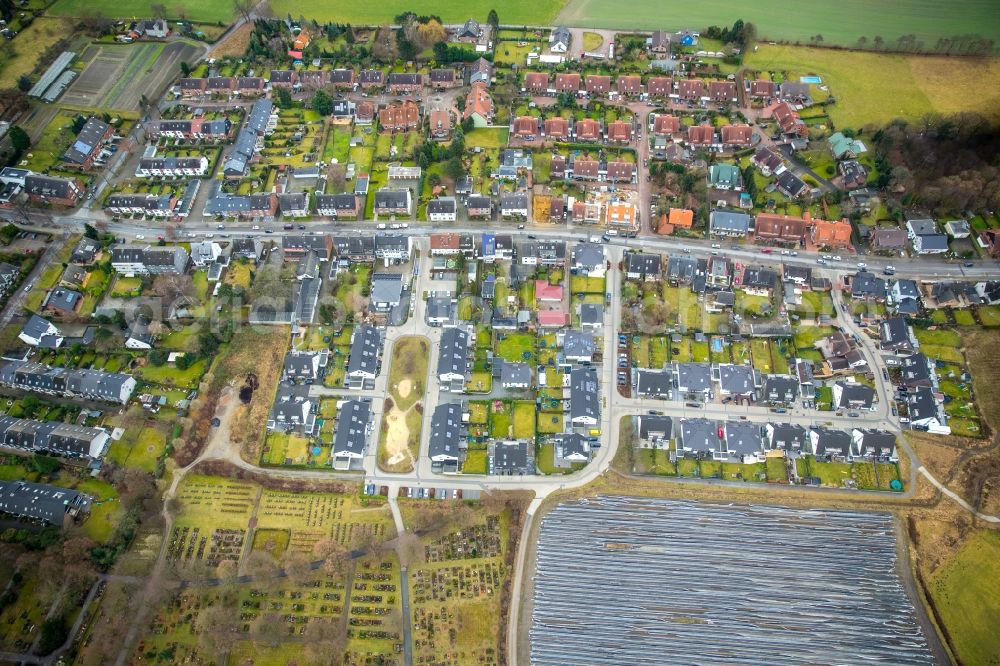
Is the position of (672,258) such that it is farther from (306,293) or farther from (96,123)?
(96,123)

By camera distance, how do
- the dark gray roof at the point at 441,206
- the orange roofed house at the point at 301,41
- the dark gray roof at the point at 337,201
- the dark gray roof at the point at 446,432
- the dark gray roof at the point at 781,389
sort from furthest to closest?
1. the orange roofed house at the point at 301,41
2. the dark gray roof at the point at 337,201
3. the dark gray roof at the point at 441,206
4. the dark gray roof at the point at 781,389
5. the dark gray roof at the point at 446,432

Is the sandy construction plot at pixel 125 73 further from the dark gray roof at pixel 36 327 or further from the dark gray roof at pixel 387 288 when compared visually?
the dark gray roof at pixel 387 288

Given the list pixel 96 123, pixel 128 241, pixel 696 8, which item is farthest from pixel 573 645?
pixel 696 8

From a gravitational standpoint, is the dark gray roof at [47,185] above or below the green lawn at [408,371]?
above

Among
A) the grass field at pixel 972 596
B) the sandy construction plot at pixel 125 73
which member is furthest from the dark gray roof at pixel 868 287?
the sandy construction plot at pixel 125 73

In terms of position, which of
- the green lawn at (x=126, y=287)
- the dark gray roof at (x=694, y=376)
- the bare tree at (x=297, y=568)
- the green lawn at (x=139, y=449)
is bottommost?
the bare tree at (x=297, y=568)

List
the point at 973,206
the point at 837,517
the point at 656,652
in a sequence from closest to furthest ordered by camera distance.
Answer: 1. the point at 656,652
2. the point at 837,517
3. the point at 973,206

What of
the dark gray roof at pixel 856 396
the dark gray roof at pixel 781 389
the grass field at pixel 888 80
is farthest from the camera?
the grass field at pixel 888 80

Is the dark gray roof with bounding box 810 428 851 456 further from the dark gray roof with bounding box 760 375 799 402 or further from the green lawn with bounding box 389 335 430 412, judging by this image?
the green lawn with bounding box 389 335 430 412

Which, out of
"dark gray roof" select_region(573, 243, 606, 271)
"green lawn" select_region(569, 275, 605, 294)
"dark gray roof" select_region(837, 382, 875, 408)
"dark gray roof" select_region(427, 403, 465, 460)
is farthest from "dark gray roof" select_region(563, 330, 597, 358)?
"dark gray roof" select_region(837, 382, 875, 408)
